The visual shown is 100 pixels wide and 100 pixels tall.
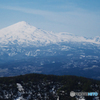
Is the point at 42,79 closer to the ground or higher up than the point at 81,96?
higher up

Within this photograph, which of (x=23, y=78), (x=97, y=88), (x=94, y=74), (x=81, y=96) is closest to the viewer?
(x=81, y=96)

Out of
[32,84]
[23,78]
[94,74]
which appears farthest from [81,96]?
[94,74]

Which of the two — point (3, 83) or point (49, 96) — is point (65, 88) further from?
point (3, 83)

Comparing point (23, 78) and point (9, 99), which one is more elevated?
point (23, 78)

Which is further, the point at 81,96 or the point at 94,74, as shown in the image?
the point at 94,74

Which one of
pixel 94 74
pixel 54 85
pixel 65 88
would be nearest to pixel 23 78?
pixel 54 85

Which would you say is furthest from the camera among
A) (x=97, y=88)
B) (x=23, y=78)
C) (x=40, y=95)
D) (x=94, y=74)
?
(x=94, y=74)

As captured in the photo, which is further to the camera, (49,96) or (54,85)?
(54,85)

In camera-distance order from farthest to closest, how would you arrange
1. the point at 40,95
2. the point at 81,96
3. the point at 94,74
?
1. the point at 94,74
2. the point at 40,95
3. the point at 81,96

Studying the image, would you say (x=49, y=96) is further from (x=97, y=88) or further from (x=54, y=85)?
(x=97, y=88)
